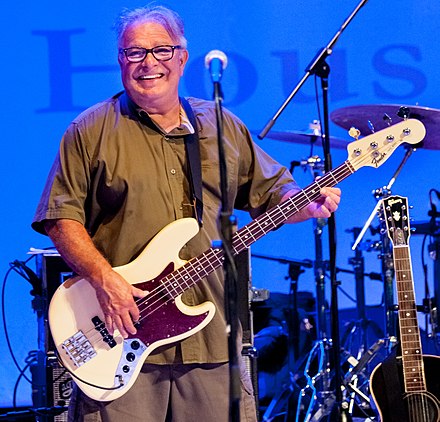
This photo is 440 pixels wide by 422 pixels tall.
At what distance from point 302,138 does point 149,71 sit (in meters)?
2.34

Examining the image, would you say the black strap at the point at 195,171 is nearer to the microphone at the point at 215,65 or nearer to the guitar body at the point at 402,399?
the microphone at the point at 215,65

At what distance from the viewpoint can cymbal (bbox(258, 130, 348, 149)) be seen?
541 cm

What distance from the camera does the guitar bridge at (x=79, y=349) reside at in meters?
3.23

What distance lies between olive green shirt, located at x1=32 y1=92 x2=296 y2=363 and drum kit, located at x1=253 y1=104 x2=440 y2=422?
5.17 ft

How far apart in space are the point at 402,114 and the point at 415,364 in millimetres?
1143

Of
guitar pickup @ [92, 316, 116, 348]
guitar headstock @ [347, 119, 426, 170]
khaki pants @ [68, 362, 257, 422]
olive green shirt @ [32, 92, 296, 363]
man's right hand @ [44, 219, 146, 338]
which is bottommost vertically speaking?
khaki pants @ [68, 362, 257, 422]

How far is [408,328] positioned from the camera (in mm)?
4219

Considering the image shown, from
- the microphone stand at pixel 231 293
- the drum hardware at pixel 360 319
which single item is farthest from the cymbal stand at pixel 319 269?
the microphone stand at pixel 231 293

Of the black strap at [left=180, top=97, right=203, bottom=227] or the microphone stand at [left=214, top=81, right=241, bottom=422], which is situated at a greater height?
the black strap at [left=180, top=97, right=203, bottom=227]

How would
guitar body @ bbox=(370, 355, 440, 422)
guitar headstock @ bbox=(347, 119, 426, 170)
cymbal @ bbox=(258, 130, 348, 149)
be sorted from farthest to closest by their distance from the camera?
cymbal @ bbox=(258, 130, 348, 149), guitar body @ bbox=(370, 355, 440, 422), guitar headstock @ bbox=(347, 119, 426, 170)

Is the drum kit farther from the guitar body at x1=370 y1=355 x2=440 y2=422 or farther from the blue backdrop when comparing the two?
the guitar body at x1=370 y1=355 x2=440 y2=422

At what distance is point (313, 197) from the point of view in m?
3.45

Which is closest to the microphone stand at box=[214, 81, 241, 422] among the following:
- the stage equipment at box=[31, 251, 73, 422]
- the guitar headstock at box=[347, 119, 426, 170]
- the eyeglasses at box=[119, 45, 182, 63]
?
the eyeglasses at box=[119, 45, 182, 63]

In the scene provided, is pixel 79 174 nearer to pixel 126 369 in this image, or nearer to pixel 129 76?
pixel 129 76
